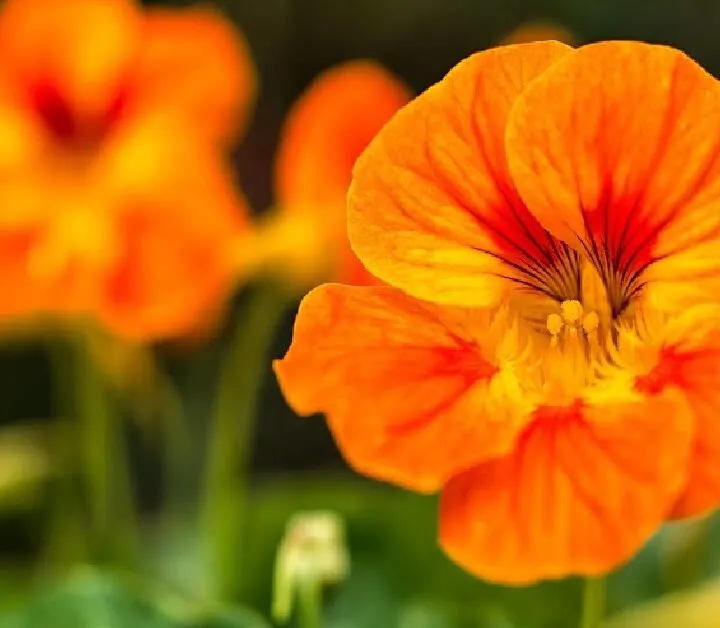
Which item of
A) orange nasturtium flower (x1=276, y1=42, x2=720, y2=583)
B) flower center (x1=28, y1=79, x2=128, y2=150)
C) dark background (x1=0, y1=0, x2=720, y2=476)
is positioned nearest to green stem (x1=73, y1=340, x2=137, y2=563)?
flower center (x1=28, y1=79, x2=128, y2=150)

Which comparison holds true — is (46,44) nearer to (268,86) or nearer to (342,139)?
(342,139)

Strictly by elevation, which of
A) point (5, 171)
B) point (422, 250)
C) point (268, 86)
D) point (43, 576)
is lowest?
point (43, 576)

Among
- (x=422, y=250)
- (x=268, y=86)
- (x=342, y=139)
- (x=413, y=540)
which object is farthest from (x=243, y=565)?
(x=268, y=86)

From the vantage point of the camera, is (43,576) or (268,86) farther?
(268,86)

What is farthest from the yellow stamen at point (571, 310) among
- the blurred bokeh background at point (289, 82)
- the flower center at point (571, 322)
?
the blurred bokeh background at point (289, 82)

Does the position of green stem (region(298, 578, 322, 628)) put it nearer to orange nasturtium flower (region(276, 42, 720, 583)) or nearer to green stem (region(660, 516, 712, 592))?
orange nasturtium flower (region(276, 42, 720, 583))

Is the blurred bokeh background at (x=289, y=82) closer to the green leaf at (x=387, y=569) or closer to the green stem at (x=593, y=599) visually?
the green leaf at (x=387, y=569)
